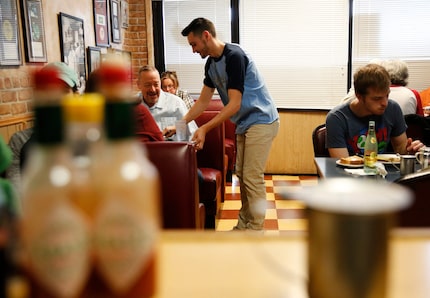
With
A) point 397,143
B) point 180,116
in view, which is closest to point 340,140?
point 397,143

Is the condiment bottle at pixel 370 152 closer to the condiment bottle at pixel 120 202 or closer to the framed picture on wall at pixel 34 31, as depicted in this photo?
the condiment bottle at pixel 120 202

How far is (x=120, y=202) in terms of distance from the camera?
0.54 m

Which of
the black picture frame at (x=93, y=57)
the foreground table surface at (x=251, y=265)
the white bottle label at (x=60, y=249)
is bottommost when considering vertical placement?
the foreground table surface at (x=251, y=265)

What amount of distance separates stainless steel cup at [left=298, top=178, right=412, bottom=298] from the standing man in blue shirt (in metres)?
2.46

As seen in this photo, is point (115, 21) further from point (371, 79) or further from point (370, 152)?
point (370, 152)

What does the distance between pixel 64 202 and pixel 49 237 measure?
0.14ft

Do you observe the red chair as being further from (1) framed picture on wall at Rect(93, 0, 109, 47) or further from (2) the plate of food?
(1) framed picture on wall at Rect(93, 0, 109, 47)

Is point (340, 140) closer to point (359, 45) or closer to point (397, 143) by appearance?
point (397, 143)

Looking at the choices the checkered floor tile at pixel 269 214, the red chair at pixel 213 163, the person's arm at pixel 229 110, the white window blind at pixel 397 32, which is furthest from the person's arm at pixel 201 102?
the white window blind at pixel 397 32

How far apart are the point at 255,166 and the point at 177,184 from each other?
1.60 meters

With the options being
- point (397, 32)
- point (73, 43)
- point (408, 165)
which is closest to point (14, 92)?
point (73, 43)

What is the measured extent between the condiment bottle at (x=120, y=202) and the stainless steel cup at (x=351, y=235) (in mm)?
205

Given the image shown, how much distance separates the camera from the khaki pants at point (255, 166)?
10.5 feet

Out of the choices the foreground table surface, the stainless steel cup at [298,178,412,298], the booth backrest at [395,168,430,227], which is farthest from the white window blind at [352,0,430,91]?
the stainless steel cup at [298,178,412,298]
